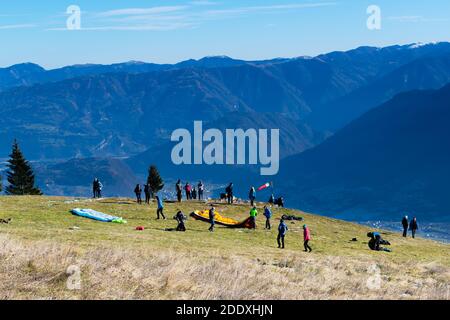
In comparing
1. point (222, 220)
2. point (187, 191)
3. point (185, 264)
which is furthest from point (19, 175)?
point (185, 264)

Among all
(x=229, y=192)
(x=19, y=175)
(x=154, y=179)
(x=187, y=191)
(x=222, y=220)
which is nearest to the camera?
(x=222, y=220)

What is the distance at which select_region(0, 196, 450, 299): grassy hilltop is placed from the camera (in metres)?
18.1

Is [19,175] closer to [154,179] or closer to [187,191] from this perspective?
[154,179]

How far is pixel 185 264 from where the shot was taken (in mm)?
21828

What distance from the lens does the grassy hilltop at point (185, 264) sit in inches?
711

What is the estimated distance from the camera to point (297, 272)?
82.0 feet

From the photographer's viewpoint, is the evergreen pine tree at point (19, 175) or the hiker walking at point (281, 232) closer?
the hiker walking at point (281, 232)

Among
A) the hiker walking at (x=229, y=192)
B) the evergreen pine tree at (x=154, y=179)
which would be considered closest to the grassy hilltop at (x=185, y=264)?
the hiker walking at (x=229, y=192)

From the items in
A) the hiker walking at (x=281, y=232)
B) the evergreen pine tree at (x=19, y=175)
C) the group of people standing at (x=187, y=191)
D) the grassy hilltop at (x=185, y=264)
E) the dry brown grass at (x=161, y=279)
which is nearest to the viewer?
the dry brown grass at (x=161, y=279)

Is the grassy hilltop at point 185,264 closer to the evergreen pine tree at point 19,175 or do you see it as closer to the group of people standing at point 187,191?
the group of people standing at point 187,191
